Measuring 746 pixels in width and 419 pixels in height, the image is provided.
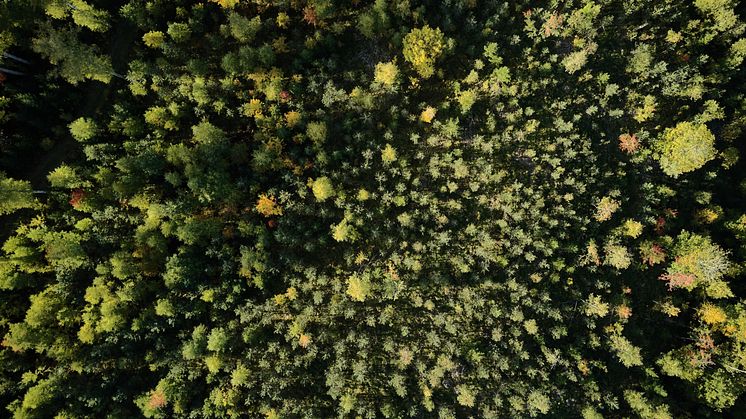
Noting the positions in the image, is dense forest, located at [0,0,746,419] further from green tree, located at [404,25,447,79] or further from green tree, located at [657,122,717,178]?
green tree, located at [404,25,447,79]

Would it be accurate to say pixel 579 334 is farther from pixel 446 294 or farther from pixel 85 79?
pixel 85 79

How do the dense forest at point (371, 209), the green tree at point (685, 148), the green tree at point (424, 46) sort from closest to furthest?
the dense forest at point (371, 209) → the green tree at point (424, 46) → the green tree at point (685, 148)

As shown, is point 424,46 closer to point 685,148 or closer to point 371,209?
point 371,209

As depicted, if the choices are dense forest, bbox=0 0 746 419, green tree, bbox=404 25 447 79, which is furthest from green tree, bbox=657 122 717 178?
green tree, bbox=404 25 447 79

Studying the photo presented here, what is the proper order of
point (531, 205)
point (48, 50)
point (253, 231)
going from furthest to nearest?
point (531, 205) < point (253, 231) < point (48, 50)

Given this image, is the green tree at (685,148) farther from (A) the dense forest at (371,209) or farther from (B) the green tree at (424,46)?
(B) the green tree at (424,46)

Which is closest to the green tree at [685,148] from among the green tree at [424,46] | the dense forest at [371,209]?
the dense forest at [371,209]

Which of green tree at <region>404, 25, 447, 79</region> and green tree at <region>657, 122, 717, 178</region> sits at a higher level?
green tree at <region>404, 25, 447, 79</region>

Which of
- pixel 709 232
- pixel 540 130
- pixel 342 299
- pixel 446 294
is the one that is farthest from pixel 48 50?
pixel 709 232
